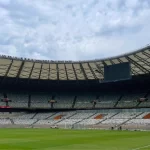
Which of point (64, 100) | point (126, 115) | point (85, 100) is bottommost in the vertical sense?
point (126, 115)

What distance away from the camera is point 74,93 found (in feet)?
271

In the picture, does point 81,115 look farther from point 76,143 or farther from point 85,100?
point 76,143

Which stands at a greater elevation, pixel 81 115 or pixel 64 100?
pixel 64 100

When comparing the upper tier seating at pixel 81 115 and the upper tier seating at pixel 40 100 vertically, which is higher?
the upper tier seating at pixel 40 100

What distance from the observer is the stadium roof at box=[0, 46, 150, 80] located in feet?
186

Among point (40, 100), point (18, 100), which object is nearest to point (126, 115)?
point (40, 100)

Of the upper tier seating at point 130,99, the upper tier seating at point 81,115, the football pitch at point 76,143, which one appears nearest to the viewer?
the football pitch at point 76,143

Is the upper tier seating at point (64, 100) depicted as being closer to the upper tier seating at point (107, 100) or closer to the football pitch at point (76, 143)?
the upper tier seating at point (107, 100)

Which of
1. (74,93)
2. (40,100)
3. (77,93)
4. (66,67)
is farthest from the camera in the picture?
(74,93)

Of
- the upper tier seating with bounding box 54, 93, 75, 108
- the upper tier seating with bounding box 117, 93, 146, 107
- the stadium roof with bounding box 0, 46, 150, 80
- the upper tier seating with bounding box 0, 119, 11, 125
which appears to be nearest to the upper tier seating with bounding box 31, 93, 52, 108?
the upper tier seating with bounding box 54, 93, 75, 108

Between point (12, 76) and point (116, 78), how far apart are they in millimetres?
25314

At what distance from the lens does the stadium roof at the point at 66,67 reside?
2228 inches

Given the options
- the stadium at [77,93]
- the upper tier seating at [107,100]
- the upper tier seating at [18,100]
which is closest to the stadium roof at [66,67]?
the stadium at [77,93]

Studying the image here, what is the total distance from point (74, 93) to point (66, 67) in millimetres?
19887
